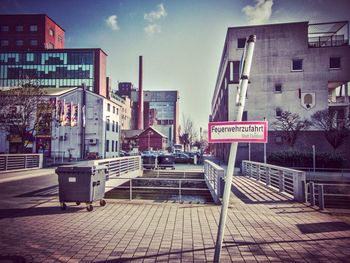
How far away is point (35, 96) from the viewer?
22.8 meters

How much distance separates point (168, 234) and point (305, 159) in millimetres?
21741

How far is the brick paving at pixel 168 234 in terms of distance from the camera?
13.6 feet

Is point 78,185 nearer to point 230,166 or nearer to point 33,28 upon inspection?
point 230,166

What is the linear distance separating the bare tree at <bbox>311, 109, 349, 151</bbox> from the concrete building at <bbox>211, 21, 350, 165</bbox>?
2.80 metres

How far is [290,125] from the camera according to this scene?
25.0 meters

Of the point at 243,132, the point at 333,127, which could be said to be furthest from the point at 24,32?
the point at 243,132

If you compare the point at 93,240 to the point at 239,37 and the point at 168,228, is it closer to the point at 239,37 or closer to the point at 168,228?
the point at 168,228

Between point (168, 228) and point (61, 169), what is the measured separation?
4.04 m

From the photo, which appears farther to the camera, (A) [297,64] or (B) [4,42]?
(B) [4,42]

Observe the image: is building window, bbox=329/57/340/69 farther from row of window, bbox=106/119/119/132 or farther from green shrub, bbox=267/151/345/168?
row of window, bbox=106/119/119/132

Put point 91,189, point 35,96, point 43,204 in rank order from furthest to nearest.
Result: point 35,96 → point 43,204 → point 91,189

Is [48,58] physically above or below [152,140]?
above

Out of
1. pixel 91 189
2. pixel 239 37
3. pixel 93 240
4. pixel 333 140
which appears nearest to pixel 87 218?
pixel 91 189

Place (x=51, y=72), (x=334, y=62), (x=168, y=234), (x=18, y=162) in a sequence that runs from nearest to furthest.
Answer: (x=168, y=234)
(x=18, y=162)
(x=334, y=62)
(x=51, y=72)
